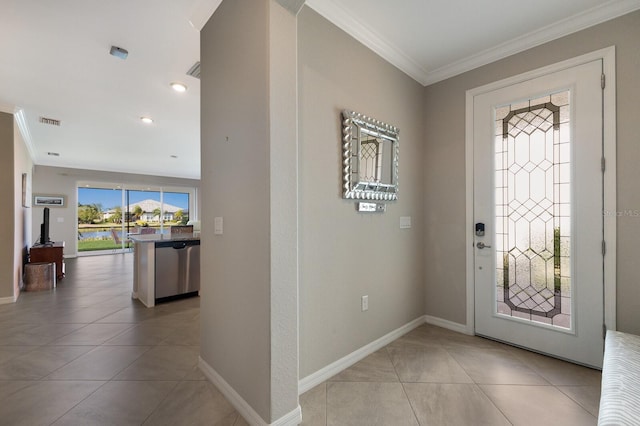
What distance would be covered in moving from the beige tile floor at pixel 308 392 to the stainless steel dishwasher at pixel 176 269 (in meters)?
0.90

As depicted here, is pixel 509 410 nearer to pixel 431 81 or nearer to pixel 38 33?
pixel 431 81

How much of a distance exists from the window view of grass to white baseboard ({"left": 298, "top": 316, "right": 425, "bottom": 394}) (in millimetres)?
8019

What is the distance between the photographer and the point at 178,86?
10.3 feet

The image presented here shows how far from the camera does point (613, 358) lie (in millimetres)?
1584

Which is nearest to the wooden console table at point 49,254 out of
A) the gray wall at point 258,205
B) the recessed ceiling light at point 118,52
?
the recessed ceiling light at point 118,52

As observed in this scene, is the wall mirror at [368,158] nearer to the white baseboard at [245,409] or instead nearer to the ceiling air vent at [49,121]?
the white baseboard at [245,409]

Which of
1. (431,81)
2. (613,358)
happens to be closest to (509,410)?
(613,358)

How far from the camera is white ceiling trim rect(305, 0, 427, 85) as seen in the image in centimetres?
202

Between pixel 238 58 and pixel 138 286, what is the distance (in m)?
3.83

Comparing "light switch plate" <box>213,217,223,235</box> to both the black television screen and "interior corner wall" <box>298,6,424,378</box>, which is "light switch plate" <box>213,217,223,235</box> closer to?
"interior corner wall" <box>298,6,424,378</box>

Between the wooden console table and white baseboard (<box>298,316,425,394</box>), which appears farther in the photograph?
the wooden console table

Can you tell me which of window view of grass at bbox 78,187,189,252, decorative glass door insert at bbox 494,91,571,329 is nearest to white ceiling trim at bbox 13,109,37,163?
window view of grass at bbox 78,187,189,252

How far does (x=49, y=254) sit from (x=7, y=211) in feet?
5.15

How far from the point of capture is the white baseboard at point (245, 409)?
151 centimetres
